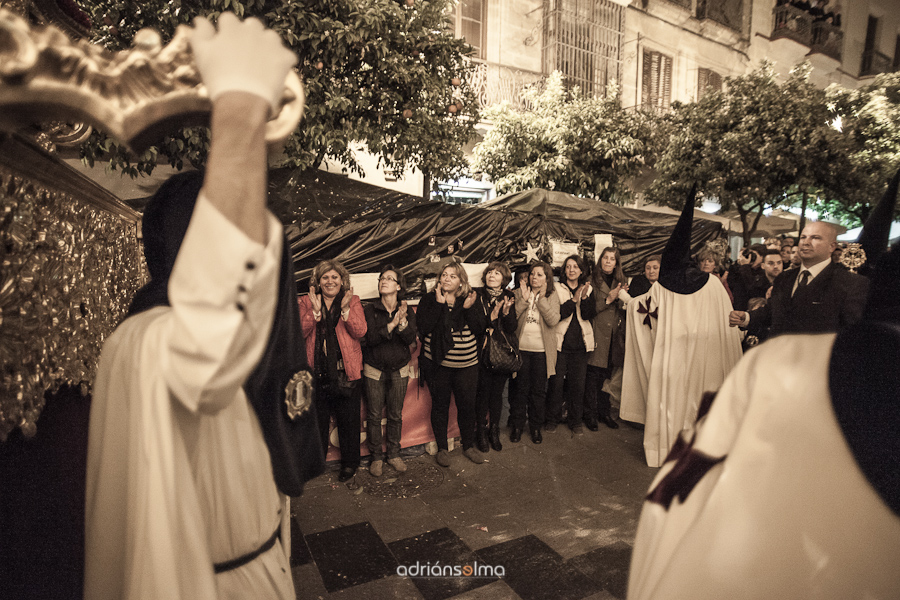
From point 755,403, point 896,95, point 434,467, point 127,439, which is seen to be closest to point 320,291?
point 434,467

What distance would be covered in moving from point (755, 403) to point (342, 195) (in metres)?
4.84

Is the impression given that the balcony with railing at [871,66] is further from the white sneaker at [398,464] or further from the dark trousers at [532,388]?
the white sneaker at [398,464]

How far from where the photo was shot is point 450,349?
496 cm

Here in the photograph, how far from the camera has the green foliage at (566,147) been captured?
1056cm

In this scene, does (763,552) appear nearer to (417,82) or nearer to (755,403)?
(755,403)

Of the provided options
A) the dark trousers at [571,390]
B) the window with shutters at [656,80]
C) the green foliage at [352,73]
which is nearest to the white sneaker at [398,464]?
the dark trousers at [571,390]

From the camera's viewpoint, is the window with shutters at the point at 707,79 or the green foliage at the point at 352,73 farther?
the window with shutters at the point at 707,79

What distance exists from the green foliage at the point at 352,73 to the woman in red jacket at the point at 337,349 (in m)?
1.31

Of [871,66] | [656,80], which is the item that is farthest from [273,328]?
[656,80]

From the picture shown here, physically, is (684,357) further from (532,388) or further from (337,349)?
(337,349)

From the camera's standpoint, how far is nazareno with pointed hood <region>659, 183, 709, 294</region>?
419 centimetres

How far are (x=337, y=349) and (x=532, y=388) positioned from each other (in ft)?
7.88

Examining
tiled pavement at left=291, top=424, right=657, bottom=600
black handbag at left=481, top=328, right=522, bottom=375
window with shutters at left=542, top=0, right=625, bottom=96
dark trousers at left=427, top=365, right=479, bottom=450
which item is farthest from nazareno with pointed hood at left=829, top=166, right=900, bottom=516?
window with shutters at left=542, top=0, right=625, bottom=96

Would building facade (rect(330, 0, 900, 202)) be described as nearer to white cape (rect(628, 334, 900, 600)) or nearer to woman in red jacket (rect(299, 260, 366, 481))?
woman in red jacket (rect(299, 260, 366, 481))
